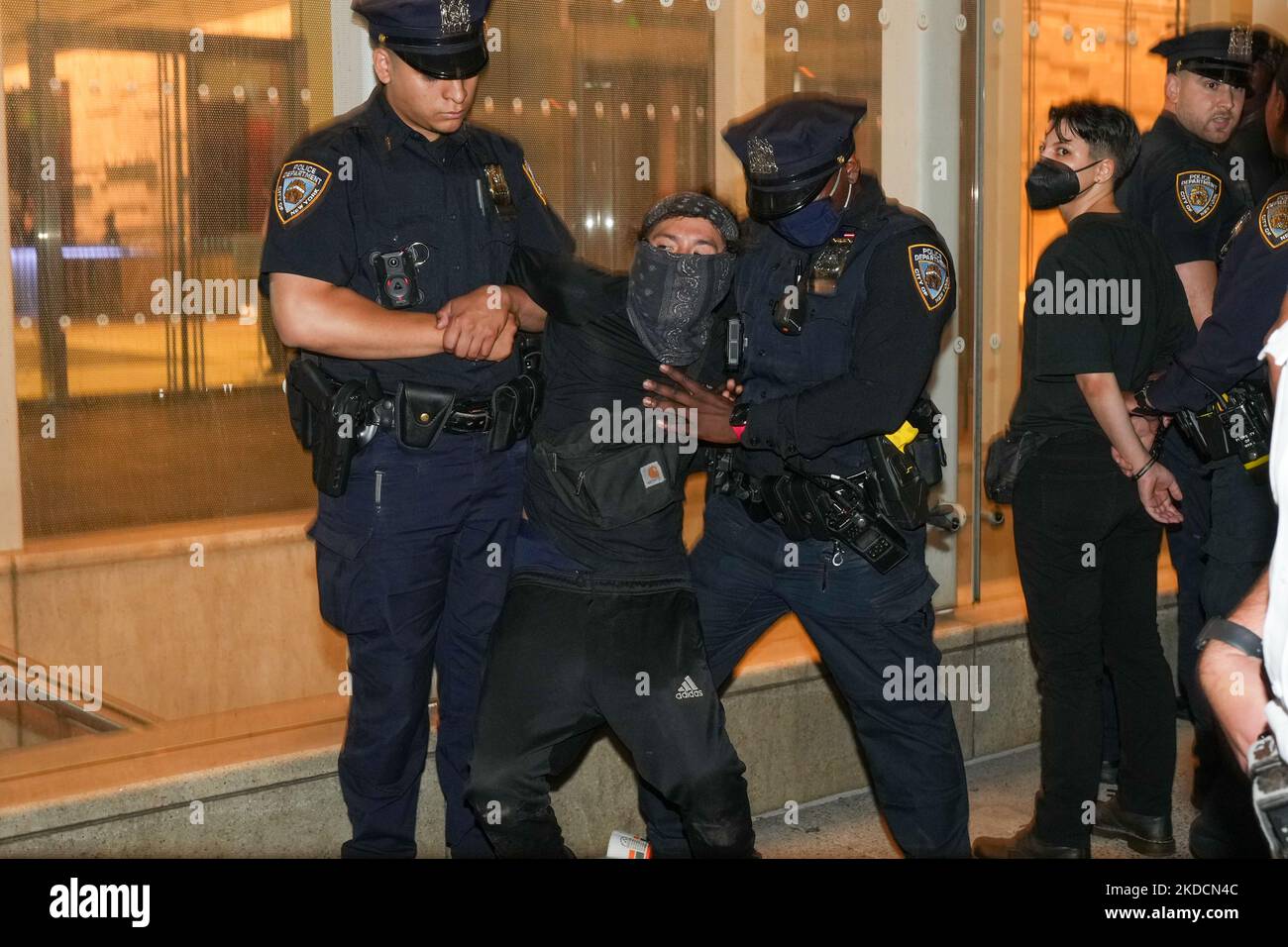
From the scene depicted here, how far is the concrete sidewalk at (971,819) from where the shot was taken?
3969 millimetres

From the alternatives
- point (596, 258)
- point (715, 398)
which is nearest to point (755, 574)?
point (715, 398)

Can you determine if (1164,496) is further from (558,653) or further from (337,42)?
(337,42)

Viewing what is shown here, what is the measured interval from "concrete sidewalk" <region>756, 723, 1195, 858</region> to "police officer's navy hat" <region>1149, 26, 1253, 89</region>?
6.98 ft

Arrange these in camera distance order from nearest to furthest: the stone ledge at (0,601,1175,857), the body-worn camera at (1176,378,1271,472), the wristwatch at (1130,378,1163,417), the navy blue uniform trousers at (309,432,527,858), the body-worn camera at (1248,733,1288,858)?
the body-worn camera at (1248,733,1288,858)
the navy blue uniform trousers at (309,432,527,858)
the stone ledge at (0,601,1175,857)
the body-worn camera at (1176,378,1271,472)
the wristwatch at (1130,378,1163,417)

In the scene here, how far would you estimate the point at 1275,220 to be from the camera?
291 centimetres

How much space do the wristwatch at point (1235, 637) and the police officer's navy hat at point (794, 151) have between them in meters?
1.38

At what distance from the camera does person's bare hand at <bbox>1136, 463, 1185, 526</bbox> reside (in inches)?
137

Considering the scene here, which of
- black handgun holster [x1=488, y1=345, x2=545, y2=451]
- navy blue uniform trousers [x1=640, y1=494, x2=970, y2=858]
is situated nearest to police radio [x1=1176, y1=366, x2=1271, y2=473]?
navy blue uniform trousers [x1=640, y1=494, x2=970, y2=858]

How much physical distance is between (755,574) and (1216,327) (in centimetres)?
116

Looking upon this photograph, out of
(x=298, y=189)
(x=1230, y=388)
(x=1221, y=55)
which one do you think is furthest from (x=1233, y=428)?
(x=298, y=189)

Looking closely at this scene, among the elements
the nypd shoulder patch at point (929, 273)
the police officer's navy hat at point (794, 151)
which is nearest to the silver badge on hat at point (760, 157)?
the police officer's navy hat at point (794, 151)

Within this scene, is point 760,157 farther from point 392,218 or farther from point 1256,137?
point 1256,137

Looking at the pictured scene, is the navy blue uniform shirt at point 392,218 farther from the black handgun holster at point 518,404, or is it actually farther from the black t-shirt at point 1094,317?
the black t-shirt at point 1094,317

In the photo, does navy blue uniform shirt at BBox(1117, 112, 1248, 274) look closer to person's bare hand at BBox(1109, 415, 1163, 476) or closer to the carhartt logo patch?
person's bare hand at BBox(1109, 415, 1163, 476)
